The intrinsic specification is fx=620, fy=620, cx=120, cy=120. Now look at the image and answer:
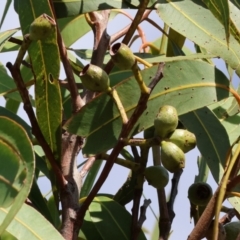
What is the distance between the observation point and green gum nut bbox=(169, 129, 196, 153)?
1017 mm

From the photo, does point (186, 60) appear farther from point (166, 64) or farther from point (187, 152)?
point (187, 152)

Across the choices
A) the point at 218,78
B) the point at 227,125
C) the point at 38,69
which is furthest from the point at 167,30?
the point at 38,69

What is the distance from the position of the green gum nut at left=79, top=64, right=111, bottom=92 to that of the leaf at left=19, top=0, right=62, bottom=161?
98 millimetres

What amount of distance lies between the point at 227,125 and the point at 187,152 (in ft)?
1.02

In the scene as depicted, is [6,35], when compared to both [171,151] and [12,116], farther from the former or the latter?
[171,151]

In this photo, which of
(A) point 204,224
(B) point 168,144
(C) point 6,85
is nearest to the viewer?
(A) point 204,224

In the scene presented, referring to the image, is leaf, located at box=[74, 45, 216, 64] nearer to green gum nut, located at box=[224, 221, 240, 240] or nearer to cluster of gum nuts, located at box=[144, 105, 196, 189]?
cluster of gum nuts, located at box=[144, 105, 196, 189]

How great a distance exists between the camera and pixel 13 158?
895 millimetres

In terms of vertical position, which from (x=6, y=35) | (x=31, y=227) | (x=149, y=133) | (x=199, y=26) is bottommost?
(x=31, y=227)

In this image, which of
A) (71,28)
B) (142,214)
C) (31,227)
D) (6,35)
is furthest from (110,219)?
(71,28)

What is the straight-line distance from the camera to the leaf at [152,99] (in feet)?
3.34

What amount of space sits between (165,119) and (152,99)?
0.37 ft

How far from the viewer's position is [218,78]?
1.10m

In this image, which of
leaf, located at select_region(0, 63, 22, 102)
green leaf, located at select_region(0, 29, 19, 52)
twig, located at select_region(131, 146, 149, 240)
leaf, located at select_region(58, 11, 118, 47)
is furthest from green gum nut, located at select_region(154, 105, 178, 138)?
leaf, located at select_region(58, 11, 118, 47)
